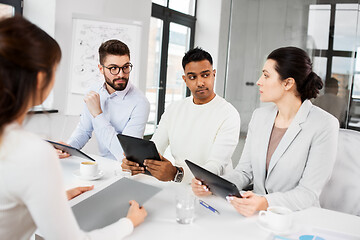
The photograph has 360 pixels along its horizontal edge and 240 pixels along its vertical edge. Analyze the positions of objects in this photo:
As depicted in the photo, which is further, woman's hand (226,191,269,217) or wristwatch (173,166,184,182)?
wristwatch (173,166,184,182)

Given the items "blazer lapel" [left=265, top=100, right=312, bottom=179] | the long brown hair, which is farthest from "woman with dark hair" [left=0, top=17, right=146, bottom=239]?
"blazer lapel" [left=265, top=100, right=312, bottom=179]

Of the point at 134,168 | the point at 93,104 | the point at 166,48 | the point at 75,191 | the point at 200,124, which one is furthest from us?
the point at 166,48

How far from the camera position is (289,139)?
5.24ft

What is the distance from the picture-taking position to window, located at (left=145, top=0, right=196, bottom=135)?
512 cm

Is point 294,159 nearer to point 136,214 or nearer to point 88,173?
point 136,214

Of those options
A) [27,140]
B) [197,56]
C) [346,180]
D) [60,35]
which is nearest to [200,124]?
[197,56]

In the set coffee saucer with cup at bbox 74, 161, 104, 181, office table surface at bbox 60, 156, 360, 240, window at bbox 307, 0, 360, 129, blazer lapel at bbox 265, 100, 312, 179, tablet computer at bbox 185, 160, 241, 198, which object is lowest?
office table surface at bbox 60, 156, 360, 240

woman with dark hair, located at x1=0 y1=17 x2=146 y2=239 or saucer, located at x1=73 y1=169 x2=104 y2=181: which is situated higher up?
woman with dark hair, located at x1=0 y1=17 x2=146 y2=239

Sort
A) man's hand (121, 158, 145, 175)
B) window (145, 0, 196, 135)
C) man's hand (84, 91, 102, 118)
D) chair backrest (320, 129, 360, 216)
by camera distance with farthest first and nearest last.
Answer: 1. window (145, 0, 196, 135)
2. man's hand (84, 91, 102, 118)
3. man's hand (121, 158, 145, 175)
4. chair backrest (320, 129, 360, 216)

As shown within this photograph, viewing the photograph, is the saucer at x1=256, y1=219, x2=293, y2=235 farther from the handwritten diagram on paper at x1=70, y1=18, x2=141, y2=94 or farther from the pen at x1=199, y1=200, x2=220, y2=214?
the handwritten diagram on paper at x1=70, y1=18, x2=141, y2=94

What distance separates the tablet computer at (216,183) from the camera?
119 cm

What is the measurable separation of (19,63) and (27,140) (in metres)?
0.18

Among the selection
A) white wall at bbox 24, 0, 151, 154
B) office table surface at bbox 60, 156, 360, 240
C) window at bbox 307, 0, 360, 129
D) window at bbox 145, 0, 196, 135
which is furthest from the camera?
window at bbox 145, 0, 196, 135

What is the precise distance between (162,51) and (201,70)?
3211mm
